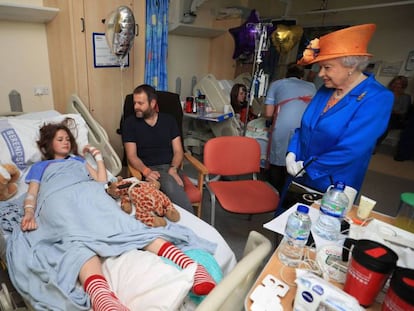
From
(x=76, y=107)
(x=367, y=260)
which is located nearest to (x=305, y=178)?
(x=367, y=260)

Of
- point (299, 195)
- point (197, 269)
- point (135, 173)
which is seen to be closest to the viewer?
point (197, 269)

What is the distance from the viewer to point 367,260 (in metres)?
0.70

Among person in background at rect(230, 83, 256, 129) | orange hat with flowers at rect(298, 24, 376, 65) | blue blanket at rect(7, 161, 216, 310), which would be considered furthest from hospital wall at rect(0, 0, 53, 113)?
orange hat with flowers at rect(298, 24, 376, 65)

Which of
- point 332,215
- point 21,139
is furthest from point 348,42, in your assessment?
point 21,139

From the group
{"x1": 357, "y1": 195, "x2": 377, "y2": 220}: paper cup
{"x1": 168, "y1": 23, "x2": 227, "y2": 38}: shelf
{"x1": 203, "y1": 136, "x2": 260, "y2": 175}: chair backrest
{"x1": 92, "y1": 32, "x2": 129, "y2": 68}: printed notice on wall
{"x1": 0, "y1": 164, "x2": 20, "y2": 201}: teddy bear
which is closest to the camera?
{"x1": 357, "y1": 195, "x2": 377, "y2": 220}: paper cup

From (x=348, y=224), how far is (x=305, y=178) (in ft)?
1.88

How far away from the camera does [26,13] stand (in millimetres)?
2096

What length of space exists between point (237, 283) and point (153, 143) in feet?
5.04

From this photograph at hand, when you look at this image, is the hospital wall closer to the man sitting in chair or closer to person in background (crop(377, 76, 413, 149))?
the man sitting in chair

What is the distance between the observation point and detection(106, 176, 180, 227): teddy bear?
4.70 ft

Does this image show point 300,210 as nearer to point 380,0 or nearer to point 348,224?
point 348,224

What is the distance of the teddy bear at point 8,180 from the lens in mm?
1573

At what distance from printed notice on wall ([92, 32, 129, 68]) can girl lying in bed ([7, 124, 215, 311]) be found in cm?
117

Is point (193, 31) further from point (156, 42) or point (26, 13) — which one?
point (26, 13)
